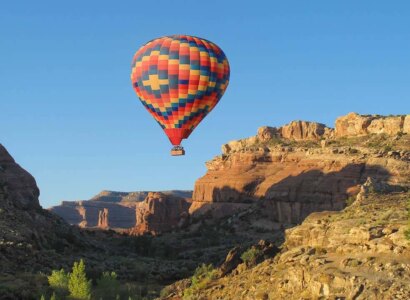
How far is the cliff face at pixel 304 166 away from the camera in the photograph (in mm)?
110375

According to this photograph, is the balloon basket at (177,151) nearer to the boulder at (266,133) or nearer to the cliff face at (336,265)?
the cliff face at (336,265)

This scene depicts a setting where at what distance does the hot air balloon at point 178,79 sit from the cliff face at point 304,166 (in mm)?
33149

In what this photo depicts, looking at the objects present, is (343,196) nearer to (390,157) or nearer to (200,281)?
(390,157)

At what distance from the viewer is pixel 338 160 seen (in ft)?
382

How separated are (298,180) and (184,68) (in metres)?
44.3

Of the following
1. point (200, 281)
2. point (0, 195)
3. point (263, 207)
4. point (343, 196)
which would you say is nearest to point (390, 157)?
point (343, 196)

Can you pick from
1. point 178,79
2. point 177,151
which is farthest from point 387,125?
point 178,79

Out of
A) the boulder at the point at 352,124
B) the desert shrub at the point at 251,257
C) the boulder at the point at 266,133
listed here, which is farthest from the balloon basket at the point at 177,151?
the boulder at the point at 266,133

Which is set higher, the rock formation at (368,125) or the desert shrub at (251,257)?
the rock formation at (368,125)

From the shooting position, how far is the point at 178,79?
78625mm

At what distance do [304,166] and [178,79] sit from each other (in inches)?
1898

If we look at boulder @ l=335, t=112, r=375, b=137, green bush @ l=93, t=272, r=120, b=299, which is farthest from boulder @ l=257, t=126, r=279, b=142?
green bush @ l=93, t=272, r=120, b=299

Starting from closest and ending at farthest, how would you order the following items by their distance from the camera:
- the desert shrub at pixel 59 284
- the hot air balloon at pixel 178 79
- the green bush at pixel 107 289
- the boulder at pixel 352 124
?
the desert shrub at pixel 59 284, the green bush at pixel 107 289, the hot air balloon at pixel 178 79, the boulder at pixel 352 124

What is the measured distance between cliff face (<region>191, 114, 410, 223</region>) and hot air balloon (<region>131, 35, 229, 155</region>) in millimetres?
33149
